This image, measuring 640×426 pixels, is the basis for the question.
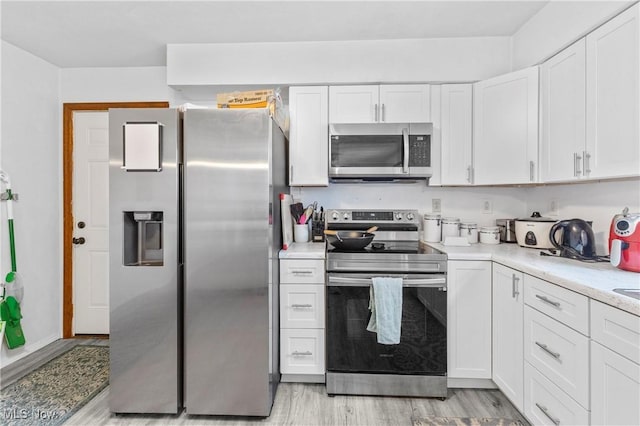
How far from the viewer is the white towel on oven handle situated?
1973 mm

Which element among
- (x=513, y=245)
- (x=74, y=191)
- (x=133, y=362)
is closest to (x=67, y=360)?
(x=133, y=362)

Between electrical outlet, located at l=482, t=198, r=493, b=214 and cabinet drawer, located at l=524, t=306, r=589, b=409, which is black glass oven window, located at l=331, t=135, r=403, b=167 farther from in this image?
cabinet drawer, located at l=524, t=306, r=589, b=409

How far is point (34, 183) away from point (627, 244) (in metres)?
4.15

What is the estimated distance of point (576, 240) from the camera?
1.81 m

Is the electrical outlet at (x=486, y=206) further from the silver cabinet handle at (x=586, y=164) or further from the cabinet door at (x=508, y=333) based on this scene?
the silver cabinet handle at (x=586, y=164)

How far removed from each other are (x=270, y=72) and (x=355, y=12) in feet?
2.59

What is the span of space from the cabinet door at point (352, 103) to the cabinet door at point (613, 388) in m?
1.95

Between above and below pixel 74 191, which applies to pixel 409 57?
above

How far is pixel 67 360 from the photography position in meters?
2.54

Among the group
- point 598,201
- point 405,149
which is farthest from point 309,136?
point 598,201

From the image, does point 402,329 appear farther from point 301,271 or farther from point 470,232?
point 470,232

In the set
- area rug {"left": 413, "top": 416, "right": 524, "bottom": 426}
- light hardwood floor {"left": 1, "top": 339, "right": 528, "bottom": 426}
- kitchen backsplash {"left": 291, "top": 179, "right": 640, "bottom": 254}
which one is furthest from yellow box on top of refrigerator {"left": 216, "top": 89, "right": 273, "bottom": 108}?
area rug {"left": 413, "top": 416, "right": 524, "bottom": 426}

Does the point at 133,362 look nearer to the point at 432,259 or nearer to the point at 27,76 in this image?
the point at 432,259

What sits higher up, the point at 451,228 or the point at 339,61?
the point at 339,61
